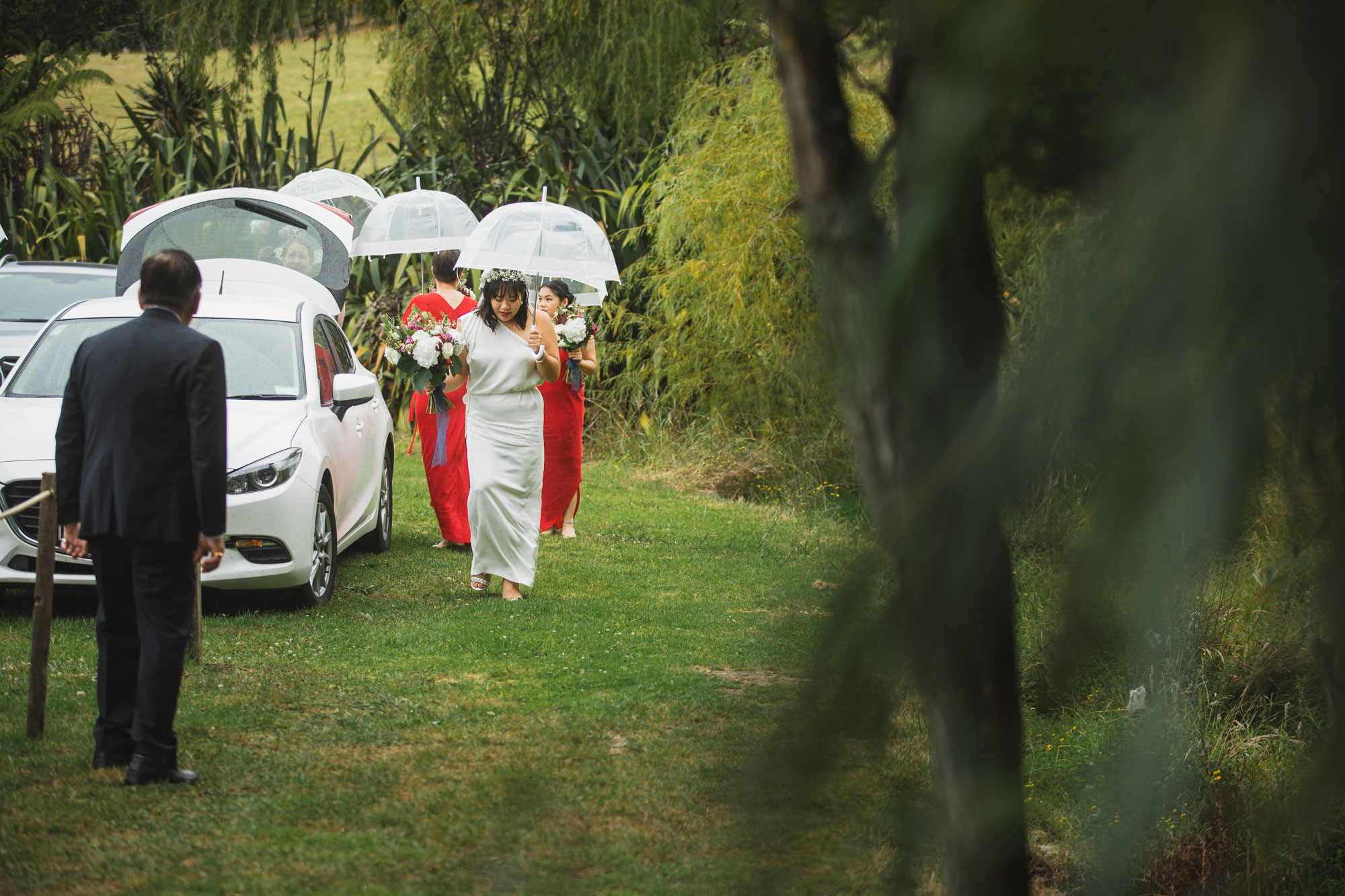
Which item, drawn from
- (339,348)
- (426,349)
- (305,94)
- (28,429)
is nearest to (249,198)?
(339,348)

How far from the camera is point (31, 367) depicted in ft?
24.7

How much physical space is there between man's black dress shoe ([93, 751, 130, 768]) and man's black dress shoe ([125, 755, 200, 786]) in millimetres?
142

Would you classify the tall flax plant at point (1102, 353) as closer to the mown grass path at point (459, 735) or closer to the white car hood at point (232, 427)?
the mown grass path at point (459, 735)

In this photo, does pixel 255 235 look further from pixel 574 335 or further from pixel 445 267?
pixel 574 335

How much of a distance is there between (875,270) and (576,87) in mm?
13346

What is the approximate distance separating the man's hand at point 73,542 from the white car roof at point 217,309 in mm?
3398

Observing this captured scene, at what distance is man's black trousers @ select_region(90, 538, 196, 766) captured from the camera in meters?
4.45

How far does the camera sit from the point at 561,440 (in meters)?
10.2

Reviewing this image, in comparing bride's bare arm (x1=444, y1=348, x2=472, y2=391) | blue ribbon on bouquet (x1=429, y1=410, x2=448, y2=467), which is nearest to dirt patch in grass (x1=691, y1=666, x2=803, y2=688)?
bride's bare arm (x1=444, y1=348, x2=472, y2=391)

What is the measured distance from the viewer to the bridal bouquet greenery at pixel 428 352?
26.4 ft

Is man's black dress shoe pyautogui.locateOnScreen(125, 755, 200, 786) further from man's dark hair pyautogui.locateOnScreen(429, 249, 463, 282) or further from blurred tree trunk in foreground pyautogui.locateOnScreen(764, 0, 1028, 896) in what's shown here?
man's dark hair pyautogui.locateOnScreen(429, 249, 463, 282)

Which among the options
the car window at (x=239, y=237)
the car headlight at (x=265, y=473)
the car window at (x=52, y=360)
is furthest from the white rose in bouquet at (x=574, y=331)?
the car window at (x=52, y=360)

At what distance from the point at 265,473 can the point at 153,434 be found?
2.66 metres

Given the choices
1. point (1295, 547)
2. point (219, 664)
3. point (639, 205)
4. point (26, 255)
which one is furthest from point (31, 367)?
point (26, 255)
